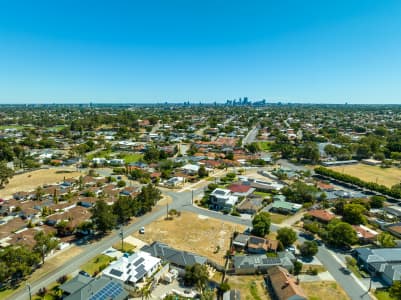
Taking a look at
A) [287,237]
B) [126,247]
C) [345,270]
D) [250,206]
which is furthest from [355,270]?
[126,247]

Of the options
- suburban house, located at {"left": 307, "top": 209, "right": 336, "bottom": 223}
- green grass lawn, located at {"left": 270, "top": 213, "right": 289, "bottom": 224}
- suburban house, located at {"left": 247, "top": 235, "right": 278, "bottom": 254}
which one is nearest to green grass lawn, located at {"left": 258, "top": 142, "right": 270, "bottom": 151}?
suburban house, located at {"left": 307, "top": 209, "right": 336, "bottom": 223}

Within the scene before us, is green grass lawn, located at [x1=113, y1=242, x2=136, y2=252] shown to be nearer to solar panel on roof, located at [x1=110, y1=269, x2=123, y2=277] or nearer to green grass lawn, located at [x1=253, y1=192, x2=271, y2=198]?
solar panel on roof, located at [x1=110, y1=269, x2=123, y2=277]

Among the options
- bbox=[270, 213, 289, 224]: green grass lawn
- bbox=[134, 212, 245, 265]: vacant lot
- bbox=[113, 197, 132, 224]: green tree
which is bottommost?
bbox=[270, 213, 289, 224]: green grass lawn

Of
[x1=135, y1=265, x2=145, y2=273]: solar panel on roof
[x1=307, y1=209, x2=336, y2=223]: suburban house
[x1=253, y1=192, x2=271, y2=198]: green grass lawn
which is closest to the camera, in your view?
[x1=135, y1=265, x2=145, y2=273]: solar panel on roof

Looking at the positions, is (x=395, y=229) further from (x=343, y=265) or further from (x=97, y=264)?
(x=97, y=264)

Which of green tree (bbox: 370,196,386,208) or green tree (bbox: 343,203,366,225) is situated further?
green tree (bbox: 370,196,386,208)

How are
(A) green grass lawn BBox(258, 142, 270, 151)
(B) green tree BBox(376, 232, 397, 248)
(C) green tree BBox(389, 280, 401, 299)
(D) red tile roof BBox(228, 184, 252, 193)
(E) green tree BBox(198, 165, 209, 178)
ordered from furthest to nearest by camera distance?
(A) green grass lawn BBox(258, 142, 270, 151)
(E) green tree BBox(198, 165, 209, 178)
(D) red tile roof BBox(228, 184, 252, 193)
(B) green tree BBox(376, 232, 397, 248)
(C) green tree BBox(389, 280, 401, 299)

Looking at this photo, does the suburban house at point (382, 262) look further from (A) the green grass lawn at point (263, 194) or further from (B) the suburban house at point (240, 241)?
(A) the green grass lawn at point (263, 194)
